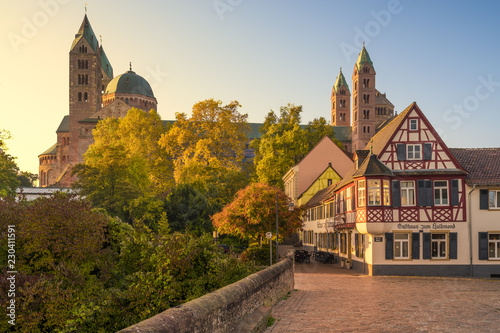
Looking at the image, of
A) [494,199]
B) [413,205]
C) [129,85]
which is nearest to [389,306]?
[413,205]

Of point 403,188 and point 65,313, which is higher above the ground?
point 403,188

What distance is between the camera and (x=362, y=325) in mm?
12984

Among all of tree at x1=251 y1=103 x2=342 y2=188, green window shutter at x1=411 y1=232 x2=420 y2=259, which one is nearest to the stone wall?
green window shutter at x1=411 y1=232 x2=420 y2=259

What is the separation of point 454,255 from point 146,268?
22.8 metres

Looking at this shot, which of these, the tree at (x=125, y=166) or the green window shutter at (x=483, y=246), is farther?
the tree at (x=125, y=166)

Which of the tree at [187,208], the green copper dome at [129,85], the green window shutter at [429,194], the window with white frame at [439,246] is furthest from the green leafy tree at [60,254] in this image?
the green copper dome at [129,85]

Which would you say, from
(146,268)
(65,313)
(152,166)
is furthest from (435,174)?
(152,166)

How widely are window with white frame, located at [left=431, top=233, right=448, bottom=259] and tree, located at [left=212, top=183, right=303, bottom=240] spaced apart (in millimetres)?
10423

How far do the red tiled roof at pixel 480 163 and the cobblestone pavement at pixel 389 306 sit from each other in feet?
21.2

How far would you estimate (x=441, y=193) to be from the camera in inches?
1236

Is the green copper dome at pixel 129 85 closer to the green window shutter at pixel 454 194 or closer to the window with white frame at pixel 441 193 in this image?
the window with white frame at pixel 441 193

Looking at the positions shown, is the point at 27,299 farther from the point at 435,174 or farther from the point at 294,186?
the point at 294,186

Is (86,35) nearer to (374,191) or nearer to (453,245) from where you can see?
(374,191)

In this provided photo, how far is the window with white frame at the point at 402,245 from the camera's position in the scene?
31.0 m
